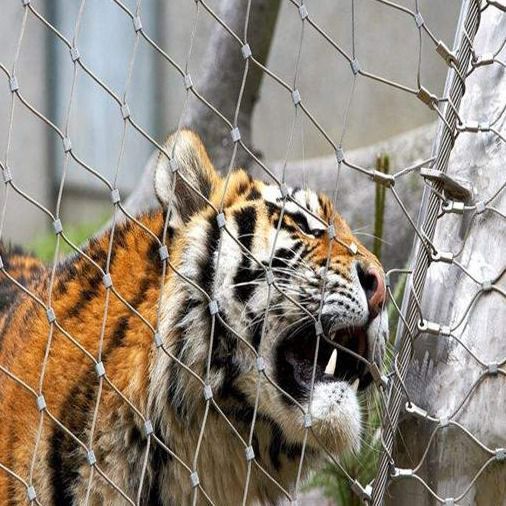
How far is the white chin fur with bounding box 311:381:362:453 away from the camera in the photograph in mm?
2359

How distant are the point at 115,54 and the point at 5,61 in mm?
786

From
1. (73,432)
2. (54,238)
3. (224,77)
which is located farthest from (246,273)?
(54,238)

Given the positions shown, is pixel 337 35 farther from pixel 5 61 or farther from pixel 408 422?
pixel 408 422

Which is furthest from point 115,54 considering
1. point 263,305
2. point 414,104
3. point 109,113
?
point 263,305

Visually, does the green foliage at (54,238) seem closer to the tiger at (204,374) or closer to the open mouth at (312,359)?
the tiger at (204,374)

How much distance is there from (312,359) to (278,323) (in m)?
0.12

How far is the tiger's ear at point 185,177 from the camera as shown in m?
2.55

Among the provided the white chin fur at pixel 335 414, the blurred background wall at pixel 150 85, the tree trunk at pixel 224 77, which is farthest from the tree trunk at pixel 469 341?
the blurred background wall at pixel 150 85

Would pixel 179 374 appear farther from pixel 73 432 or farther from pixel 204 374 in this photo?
pixel 73 432

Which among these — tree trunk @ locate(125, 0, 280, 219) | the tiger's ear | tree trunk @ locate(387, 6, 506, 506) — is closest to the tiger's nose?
tree trunk @ locate(387, 6, 506, 506)

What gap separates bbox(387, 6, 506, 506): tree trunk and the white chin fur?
0.69 ft

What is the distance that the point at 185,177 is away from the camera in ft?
8.54

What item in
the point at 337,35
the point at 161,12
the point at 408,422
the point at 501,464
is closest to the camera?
the point at 501,464

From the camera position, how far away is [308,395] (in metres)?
2.41
